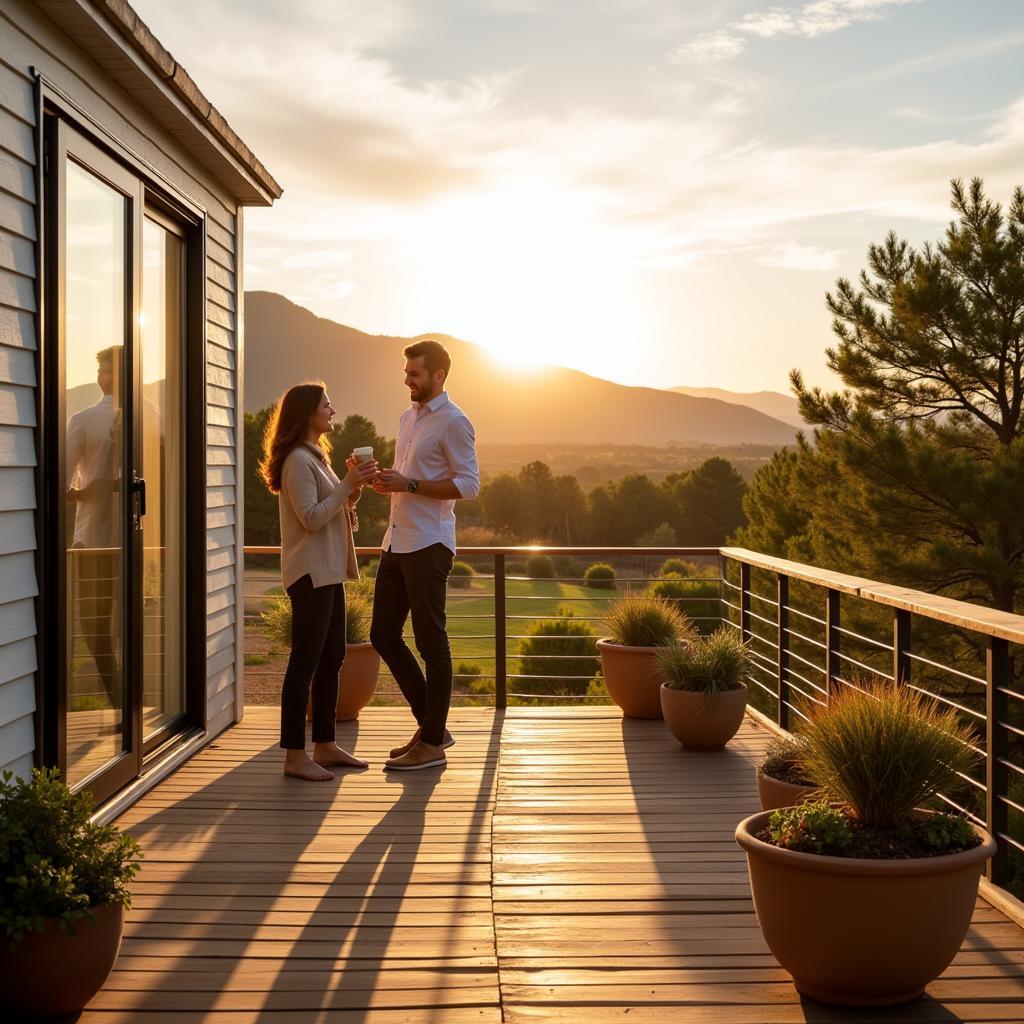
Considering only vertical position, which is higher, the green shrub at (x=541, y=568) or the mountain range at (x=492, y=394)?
the mountain range at (x=492, y=394)

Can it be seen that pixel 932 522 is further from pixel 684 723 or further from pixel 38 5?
pixel 38 5

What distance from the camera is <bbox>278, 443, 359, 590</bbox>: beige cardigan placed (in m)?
4.28

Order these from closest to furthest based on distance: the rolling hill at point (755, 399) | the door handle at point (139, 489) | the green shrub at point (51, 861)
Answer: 1. the green shrub at point (51, 861)
2. the door handle at point (139, 489)
3. the rolling hill at point (755, 399)

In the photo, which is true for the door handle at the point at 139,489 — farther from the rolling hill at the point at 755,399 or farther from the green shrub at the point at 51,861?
the rolling hill at the point at 755,399

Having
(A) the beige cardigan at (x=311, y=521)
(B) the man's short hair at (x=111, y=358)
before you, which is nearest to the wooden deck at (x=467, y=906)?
(A) the beige cardigan at (x=311, y=521)

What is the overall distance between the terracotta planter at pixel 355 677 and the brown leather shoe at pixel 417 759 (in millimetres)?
866

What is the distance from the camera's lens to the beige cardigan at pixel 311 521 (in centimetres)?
428

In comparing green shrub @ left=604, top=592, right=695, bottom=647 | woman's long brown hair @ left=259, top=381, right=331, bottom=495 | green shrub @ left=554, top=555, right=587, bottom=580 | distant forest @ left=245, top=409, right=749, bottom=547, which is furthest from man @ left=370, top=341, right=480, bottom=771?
green shrub @ left=554, top=555, right=587, bottom=580

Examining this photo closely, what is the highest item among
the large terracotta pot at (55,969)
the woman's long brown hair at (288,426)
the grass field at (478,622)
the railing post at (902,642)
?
the woman's long brown hair at (288,426)

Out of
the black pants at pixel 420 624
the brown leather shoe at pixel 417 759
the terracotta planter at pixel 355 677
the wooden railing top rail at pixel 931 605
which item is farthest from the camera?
the terracotta planter at pixel 355 677

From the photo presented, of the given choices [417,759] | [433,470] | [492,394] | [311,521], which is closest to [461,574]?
[417,759]

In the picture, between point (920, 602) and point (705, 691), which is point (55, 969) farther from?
point (705, 691)

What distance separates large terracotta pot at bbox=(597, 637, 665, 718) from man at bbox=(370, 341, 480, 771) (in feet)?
3.94

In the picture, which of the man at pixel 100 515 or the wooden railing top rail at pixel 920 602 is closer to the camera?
the wooden railing top rail at pixel 920 602
